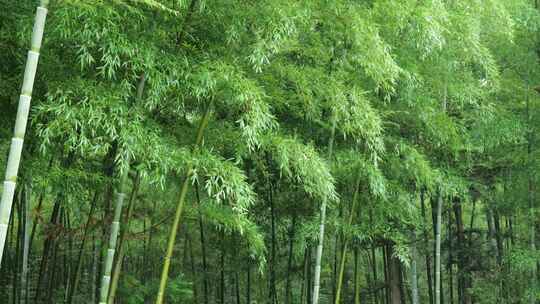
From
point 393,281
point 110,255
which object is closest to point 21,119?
point 110,255

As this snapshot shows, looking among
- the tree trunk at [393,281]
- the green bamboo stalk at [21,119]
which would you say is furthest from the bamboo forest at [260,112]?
the tree trunk at [393,281]

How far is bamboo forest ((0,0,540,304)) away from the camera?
370 cm

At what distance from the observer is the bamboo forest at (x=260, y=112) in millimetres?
3695

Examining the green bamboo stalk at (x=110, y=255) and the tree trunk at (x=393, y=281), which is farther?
the tree trunk at (x=393, y=281)

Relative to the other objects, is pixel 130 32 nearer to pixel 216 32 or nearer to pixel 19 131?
pixel 216 32

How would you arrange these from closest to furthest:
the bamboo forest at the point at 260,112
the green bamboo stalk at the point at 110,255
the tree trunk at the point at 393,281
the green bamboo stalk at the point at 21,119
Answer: the green bamboo stalk at the point at 21,119 → the bamboo forest at the point at 260,112 → the green bamboo stalk at the point at 110,255 → the tree trunk at the point at 393,281

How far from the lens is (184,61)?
3.90 m

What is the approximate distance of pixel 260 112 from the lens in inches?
154

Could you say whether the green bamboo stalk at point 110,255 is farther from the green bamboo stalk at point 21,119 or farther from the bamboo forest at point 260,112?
the green bamboo stalk at point 21,119

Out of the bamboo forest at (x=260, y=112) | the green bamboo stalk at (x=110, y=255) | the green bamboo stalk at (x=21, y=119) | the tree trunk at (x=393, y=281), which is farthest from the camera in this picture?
the tree trunk at (x=393, y=281)

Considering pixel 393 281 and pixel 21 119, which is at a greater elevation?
pixel 21 119

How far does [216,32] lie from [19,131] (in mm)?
1938

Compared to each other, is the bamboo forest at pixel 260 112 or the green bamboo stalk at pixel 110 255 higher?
the bamboo forest at pixel 260 112

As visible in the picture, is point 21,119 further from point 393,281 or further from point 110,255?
point 393,281
